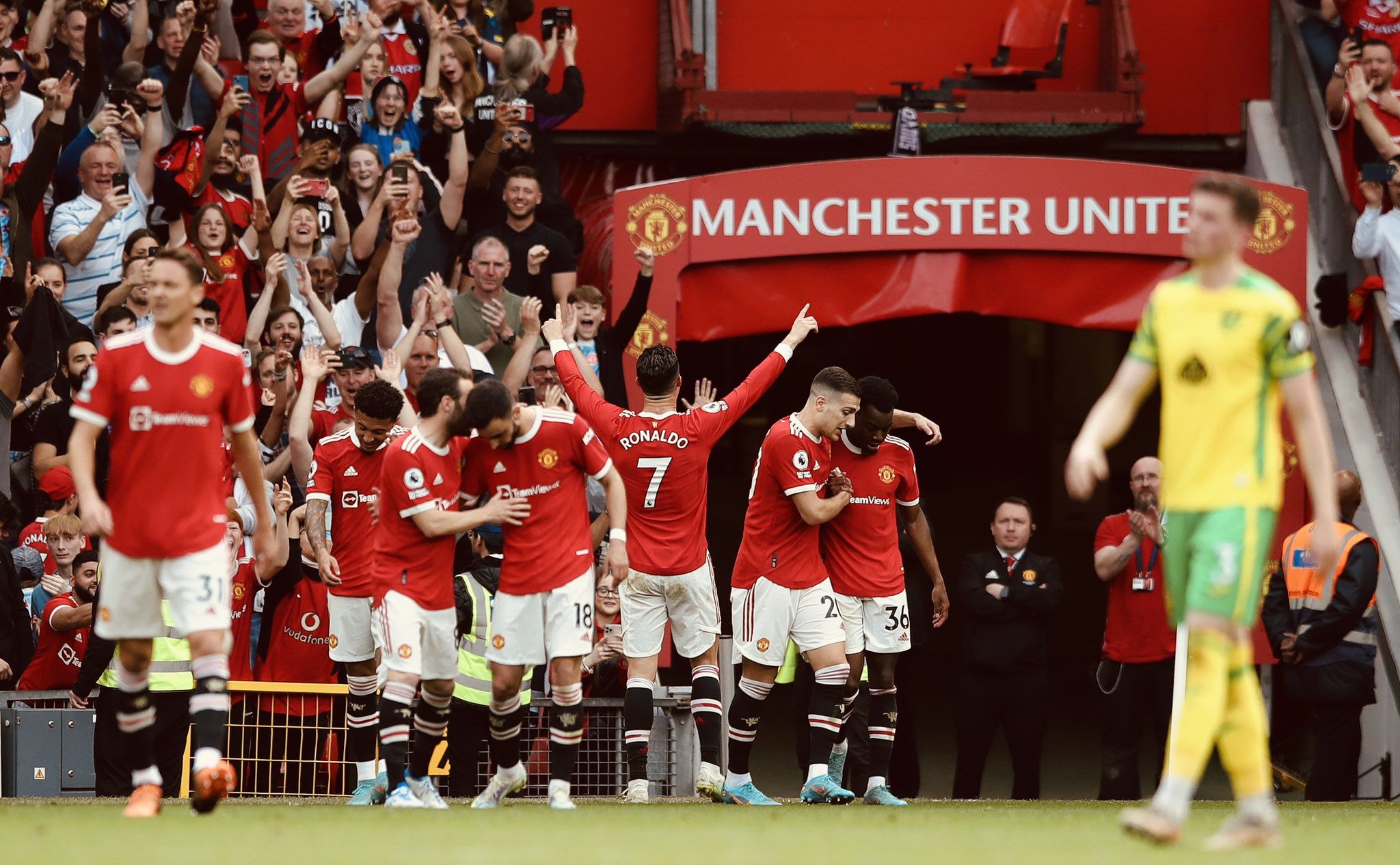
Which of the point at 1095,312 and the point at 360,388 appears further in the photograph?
the point at 1095,312

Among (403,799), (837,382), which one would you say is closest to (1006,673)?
(837,382)

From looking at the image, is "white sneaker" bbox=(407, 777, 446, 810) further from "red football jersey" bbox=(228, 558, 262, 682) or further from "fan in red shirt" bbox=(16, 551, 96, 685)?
"fan in red shirt" bbox=(16, 551, 96, 685)

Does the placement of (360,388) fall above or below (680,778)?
above

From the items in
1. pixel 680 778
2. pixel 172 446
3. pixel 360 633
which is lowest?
pixel 680 778

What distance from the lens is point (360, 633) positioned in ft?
35.3

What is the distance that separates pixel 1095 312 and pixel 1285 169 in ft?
13.5

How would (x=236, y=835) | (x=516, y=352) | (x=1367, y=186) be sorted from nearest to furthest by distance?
1. (x=236, y=835)
2. (x=516, y=352)
3. (x=1367, y=186)

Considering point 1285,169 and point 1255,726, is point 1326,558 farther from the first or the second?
point 1285,169

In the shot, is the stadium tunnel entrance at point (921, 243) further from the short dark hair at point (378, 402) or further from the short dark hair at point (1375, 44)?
the short dark hair at point (378, 402)

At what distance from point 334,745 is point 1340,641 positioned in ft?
21.0

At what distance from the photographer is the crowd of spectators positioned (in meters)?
12.9

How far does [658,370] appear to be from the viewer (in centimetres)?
1078

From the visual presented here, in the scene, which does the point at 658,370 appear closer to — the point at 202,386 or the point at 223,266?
the point at 202,386

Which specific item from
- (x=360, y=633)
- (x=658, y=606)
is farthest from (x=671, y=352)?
(x=360, y=633)
